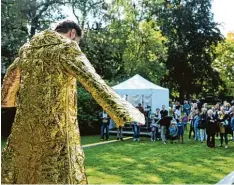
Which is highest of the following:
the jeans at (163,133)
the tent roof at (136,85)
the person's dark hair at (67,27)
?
the tent roof at (136,85)

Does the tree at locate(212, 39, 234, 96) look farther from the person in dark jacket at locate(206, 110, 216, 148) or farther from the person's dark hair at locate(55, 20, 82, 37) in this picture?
the person's dark hair at locate(55, 20, 82, 37)

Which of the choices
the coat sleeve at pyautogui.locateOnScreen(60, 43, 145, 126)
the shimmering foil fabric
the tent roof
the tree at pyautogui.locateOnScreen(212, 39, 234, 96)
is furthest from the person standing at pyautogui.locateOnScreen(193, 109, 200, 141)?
the tree at pyautogui.locateOnScreen(212, 39, 234, 96)

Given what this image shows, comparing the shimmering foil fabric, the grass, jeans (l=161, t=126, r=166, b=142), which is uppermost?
the shimmering foil fabric

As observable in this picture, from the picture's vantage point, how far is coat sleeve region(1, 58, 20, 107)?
7.50 ft

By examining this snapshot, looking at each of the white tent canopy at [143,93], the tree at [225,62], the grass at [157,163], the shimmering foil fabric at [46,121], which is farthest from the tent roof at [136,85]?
the tree at [225,62]

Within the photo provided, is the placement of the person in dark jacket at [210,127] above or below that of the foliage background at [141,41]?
below

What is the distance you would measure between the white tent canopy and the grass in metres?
4.14

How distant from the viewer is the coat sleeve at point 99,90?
1.73 metres

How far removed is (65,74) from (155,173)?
7.69m

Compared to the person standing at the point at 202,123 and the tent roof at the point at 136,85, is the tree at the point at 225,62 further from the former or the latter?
the person standing at the point at 202,123

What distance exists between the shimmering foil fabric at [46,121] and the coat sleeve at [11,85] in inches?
4.4

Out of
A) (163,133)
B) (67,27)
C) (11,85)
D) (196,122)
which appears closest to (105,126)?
(163,133)

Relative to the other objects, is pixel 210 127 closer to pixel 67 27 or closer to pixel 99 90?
pixel 67 27

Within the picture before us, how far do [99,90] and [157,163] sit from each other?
933 centimetres
